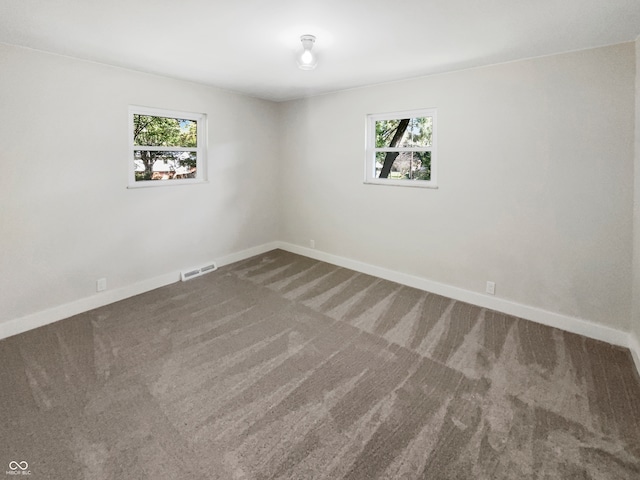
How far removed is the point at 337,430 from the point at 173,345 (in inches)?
63.3

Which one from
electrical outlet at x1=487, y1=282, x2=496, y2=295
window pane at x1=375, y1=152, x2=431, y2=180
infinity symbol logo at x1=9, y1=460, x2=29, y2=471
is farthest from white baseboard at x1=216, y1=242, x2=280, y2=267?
electrical outlet at x1=487, y1=282, x2=496, y2=295

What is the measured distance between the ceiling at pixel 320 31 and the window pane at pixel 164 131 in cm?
62

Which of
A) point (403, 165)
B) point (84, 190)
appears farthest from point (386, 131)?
point (84, 190)

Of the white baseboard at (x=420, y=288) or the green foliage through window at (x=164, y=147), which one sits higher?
the green foliage through window at (x=164, y=147)

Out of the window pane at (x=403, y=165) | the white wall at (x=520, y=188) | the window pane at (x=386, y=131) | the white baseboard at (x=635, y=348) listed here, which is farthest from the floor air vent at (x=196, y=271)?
the white baseboard at (x=635, y=348)

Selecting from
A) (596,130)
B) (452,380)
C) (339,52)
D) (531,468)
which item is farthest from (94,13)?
(596,130)

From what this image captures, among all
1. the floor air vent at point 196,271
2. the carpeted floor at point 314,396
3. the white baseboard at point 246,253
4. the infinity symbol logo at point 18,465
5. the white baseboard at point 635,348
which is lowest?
the infinity symbol logo at point 18,465

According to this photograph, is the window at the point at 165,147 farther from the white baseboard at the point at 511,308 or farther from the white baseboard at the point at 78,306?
the white baseboard at the point at 511,308

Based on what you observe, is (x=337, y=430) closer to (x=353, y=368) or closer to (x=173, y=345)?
(x=353, y=368)

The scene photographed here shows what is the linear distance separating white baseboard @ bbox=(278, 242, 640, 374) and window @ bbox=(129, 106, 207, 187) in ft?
7.66

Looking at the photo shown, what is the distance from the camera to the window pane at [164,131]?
3682mm

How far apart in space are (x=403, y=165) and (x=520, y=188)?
4.48 ft

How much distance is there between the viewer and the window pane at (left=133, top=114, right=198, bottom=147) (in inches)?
145

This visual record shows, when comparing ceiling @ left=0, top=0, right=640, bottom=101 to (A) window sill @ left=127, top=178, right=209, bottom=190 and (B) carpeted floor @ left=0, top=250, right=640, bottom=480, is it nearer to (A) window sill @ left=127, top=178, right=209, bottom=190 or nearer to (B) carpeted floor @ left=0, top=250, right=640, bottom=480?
(A) window sill @ left=127, top=178, right=209, bottom=190
